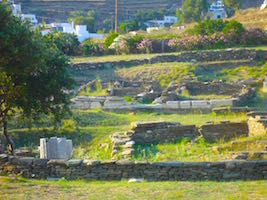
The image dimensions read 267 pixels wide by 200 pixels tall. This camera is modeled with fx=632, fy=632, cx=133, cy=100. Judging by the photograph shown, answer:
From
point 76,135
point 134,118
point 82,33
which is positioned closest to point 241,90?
point 134,118

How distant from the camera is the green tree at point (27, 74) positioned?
1344 cm

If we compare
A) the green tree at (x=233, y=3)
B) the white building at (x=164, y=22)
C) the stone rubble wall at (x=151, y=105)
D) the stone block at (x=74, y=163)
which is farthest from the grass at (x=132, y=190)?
the white building at (x=164, y=22)

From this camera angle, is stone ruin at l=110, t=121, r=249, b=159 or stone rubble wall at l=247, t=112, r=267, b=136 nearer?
stone rubble wall at l=247, t=112, r=267, b=136

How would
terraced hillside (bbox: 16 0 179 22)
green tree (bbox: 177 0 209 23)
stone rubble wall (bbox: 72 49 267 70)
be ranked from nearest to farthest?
1. stone rubble wall (bbox: 72 49 267 70)
2. green tree (bbox: 177 0 209 23)
3. terraced hillside (bbox: 16 0 179 22)

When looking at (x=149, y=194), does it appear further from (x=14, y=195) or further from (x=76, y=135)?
(x=76, y=135)

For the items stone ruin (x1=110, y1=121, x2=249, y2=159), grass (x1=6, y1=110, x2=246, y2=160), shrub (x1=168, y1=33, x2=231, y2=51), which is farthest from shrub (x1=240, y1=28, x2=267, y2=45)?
stone ruin (x1=110, y1=121, x2=249, y2=159)

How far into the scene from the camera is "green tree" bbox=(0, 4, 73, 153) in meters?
13.4

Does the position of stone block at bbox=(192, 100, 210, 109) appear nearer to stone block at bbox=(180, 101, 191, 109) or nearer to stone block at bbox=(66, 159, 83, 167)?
stone block at bbox=(180, 101, 191, 109)

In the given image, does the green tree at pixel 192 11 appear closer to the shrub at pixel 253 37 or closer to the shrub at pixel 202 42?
the shrub at pixel 253 37

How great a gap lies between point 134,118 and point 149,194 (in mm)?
11653

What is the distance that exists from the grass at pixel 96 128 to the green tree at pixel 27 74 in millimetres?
1524

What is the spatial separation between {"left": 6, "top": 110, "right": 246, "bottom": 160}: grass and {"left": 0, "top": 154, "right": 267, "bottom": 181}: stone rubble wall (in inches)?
121

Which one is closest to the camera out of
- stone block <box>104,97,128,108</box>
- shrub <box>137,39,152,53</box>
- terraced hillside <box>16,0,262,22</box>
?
stone block <box>104,97,128,108</box>

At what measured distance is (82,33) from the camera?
235 feet
